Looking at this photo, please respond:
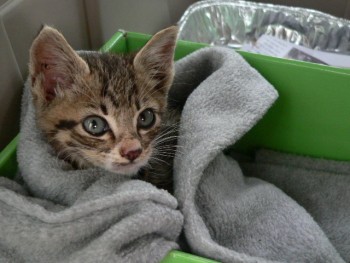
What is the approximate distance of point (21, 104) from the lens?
0.97 m

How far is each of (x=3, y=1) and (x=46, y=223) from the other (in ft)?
1.58

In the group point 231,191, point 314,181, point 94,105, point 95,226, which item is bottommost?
point 314,181

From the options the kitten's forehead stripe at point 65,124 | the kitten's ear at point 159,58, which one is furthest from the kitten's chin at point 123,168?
the kitten's ear at point 159,58

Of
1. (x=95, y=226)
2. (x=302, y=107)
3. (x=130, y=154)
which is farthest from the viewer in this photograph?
(x=302, y=107)

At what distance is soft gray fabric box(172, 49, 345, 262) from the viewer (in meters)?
0.86

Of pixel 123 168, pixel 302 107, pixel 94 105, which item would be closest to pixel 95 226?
pixel 123 168

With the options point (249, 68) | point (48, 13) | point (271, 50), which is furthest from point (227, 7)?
point (48, 13)

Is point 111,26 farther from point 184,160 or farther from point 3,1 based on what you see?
point 184,160

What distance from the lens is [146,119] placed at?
94cm

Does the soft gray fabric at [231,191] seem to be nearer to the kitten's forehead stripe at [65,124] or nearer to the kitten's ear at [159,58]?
the kitten's ear at [159,58]

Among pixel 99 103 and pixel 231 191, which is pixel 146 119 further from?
pixel 231 191

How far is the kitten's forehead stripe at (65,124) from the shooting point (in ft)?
2.86

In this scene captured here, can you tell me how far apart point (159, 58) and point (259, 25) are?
2.60 ft

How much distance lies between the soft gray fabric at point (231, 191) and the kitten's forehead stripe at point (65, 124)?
22 cm
